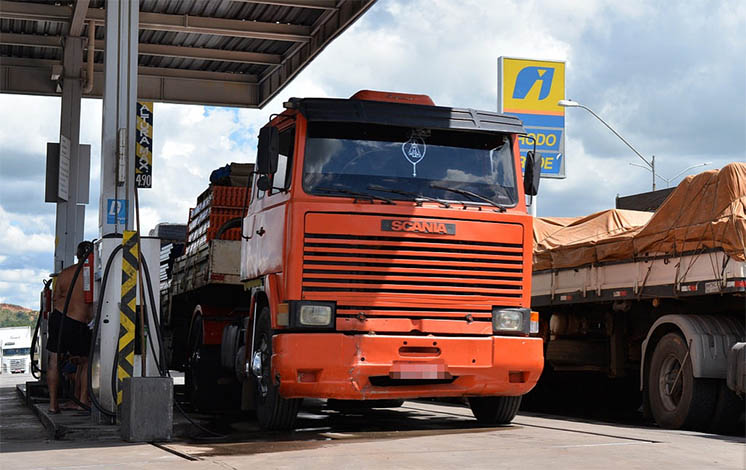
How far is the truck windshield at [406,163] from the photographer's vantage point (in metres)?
9.46

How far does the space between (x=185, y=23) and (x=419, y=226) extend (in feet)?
40.0

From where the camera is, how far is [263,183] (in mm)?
9812

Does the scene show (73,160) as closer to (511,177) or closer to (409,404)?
(409,404)

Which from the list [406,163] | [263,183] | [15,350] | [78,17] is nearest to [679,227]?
[406,163]

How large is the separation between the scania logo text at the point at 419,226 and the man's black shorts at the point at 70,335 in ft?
16.5

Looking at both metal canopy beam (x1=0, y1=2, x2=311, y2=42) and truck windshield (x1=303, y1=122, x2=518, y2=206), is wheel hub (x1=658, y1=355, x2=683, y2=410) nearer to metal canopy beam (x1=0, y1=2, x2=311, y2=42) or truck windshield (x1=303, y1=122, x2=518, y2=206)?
truck windshield (x1=303, y1=122, x2=518, y2=206)

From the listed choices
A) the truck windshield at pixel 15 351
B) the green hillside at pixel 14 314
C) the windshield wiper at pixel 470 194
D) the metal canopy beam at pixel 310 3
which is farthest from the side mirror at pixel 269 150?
the green hillside at pixel 14 314

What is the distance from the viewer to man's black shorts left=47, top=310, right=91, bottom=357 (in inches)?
493

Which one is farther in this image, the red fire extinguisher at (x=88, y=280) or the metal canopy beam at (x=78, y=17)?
the metal canopy beam at (x=78, y=17)

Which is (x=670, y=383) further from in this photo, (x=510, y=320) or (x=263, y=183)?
(x=263, y=183)

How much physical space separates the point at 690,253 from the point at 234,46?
44.0ft

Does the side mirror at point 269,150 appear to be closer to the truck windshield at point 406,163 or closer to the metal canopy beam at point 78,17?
the truck windshield at point 406,163

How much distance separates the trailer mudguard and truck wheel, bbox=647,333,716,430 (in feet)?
0.50

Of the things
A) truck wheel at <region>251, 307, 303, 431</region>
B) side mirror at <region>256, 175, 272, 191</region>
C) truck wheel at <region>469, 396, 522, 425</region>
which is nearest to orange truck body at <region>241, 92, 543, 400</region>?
side mirror at <region>256, 175, 272, 191</region>
